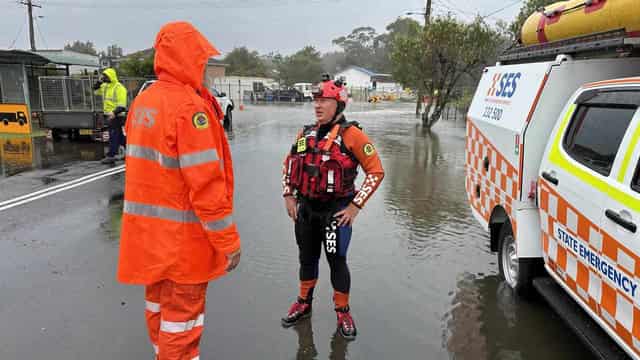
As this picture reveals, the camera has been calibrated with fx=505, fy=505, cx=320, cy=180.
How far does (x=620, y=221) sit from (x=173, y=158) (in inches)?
87.6

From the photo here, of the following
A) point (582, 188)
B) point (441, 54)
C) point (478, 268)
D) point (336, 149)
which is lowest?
point (478, 268)

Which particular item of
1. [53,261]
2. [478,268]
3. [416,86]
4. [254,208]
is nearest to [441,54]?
[416,86]

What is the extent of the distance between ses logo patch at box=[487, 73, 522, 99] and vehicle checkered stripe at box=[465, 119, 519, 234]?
0.42 meters

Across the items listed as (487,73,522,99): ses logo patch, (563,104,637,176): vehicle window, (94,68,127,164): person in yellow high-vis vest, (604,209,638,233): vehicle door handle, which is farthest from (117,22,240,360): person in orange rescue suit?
(94,68,127,164): person in yellow high-vis vest

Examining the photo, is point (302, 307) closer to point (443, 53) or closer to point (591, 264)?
point (591, 264)

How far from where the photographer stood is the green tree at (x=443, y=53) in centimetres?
1794

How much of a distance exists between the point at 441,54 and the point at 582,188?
16.7 m

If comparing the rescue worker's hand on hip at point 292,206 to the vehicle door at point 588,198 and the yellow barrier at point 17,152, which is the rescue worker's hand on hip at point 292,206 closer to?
the vehicle door at point 588,198

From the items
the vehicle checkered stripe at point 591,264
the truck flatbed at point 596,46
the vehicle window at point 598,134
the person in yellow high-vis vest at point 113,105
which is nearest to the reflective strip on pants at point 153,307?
the vehicle checkered stripe at point 591,264

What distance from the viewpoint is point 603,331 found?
9.87ft

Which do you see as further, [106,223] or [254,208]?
[254,208]

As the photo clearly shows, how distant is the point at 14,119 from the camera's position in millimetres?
14289

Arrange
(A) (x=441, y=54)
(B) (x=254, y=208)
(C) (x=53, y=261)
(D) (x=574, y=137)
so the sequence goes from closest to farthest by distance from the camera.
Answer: (D) (x=574, y=137) → (C) (x=53, y=261) → (B) (x=254, y=208) → (A) (x=441, y=54)

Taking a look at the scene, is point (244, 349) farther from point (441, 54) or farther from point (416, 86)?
point (416, 86)
